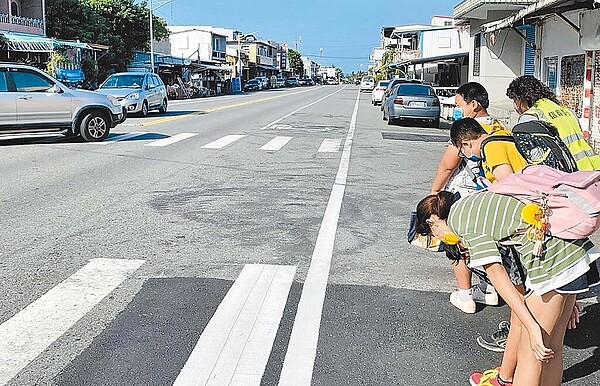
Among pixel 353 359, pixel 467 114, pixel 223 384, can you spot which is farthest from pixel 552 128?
pixel 223 384

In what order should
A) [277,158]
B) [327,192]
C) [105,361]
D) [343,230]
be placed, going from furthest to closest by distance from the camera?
[277,158], [327,192], [343,230], [105,361]

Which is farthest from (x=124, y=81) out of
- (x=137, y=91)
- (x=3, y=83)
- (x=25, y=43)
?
(x=3, y=83)

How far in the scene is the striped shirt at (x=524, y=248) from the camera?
3.32 m

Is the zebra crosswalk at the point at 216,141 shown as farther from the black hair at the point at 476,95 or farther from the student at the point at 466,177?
the student at the point at 466,177

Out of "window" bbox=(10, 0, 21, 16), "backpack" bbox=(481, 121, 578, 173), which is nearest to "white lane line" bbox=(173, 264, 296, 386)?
"backpack" bbox=(481, 121, 578, 173)

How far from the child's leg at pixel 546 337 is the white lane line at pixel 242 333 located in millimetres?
1437

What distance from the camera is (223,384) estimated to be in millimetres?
3943

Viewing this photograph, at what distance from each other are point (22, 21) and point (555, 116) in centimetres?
3795

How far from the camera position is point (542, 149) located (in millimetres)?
4520

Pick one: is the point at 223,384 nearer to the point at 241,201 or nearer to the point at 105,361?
the point at 105,361

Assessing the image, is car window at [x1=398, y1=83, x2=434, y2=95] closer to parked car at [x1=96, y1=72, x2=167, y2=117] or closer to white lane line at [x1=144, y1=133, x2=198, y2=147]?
white lane line at [x1=144, y1=133, x2=198, y2=147]

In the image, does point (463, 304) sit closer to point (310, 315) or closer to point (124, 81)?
point (310, 315)

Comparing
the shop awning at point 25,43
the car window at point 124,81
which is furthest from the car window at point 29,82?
the shop awning at point 25,43

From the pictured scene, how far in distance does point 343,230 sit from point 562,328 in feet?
14.6
